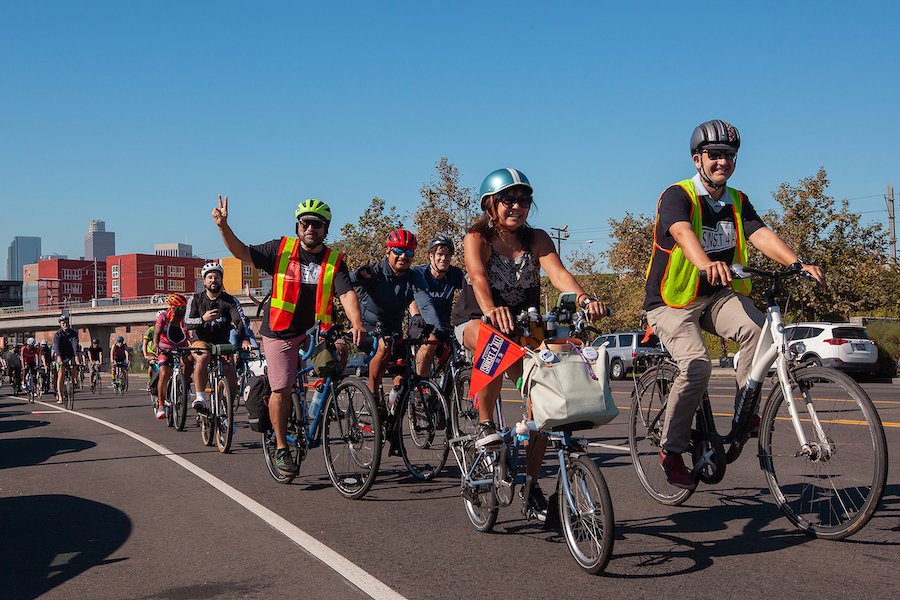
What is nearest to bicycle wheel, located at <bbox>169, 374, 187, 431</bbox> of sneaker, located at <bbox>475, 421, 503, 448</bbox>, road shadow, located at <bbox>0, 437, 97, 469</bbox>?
road shadow, located at <bbox>0, 437, 97, 469</bbox>

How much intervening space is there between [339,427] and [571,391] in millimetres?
2987

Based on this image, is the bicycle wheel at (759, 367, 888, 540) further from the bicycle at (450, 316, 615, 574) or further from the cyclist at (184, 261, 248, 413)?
the cyclist at (184, 261, 248, 413)

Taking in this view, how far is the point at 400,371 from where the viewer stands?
7.63m

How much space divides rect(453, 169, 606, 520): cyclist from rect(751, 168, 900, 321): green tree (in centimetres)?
3353

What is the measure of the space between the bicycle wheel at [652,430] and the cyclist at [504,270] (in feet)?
4.33

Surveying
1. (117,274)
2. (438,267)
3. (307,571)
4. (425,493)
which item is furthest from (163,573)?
(117,274)

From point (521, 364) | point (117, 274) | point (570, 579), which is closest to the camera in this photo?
point (570, 579)

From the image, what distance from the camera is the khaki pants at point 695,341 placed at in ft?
17.6

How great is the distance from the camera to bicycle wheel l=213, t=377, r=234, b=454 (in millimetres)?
9438

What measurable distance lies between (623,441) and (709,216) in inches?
182

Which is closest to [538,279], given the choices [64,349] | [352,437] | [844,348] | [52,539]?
[352,437]

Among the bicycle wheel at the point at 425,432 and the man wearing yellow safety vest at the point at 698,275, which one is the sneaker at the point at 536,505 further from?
the bicycle wheel at the point at 425,432

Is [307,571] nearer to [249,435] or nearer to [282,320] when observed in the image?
[282,320]

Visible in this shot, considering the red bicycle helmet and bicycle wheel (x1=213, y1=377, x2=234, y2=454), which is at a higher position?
the red bicycle helmet
